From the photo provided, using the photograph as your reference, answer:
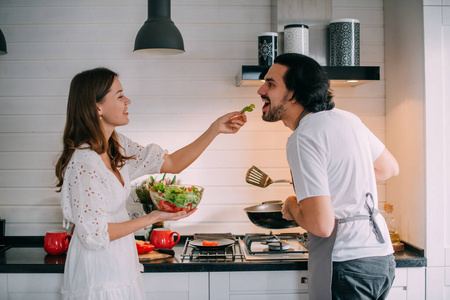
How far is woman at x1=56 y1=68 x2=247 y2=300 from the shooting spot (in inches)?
76.4

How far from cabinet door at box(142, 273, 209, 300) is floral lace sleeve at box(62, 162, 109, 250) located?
21.5 inches

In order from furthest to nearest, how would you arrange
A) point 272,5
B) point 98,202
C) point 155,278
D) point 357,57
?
point 272,5
point 357,57
point 155,278
point 98,202

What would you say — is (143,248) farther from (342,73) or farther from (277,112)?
(342,73)

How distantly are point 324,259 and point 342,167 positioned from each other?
37cm

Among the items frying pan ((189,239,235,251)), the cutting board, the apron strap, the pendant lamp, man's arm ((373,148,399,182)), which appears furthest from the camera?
frying pan ((189,239,235,251))

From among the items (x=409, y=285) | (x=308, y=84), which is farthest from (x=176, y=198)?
(x=409, y=285)

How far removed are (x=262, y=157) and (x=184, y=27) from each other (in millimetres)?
922

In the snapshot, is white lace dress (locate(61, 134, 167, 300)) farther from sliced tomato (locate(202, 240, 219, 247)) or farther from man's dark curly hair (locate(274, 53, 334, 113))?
man's dark curly hair (locate(274, 53, 334, 113))

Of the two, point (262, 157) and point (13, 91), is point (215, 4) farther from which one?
point (13, 91)

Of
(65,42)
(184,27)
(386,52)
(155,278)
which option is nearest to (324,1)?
(386,52)

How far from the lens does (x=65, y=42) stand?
3.03m

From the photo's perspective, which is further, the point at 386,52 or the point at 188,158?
the point at 386,52

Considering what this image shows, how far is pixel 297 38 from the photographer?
265 cm

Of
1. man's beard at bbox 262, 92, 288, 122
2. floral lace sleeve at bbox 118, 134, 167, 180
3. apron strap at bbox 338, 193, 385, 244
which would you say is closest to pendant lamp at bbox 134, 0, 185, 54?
floral lace sleeve at bbox 118, 134, 167, 180
